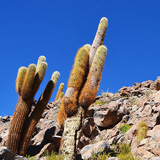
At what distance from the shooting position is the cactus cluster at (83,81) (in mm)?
9323

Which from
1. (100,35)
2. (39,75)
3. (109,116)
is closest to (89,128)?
(109,116)

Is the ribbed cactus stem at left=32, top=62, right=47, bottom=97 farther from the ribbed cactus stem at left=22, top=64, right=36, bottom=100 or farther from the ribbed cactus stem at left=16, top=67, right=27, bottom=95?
the ribbed cactus stem at left=16, top=67, right=27, bottom=95

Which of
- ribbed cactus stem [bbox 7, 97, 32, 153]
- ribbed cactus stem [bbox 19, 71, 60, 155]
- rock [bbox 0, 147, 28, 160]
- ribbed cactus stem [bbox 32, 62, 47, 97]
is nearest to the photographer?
rock [bbox 0, 147, 28, 160]

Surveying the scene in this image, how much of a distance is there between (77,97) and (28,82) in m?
3.63

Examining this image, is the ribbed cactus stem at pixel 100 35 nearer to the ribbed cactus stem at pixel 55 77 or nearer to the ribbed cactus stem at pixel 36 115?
the ribbed cactus stem at pixel 36 115

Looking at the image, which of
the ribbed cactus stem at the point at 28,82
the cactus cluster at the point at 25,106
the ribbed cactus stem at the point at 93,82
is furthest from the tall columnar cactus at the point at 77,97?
the ribbed cactus stem at the point at 28,82

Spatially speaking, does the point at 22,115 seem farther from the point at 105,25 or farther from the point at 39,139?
the point at 105,25

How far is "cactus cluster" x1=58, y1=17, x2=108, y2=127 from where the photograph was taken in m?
9.32

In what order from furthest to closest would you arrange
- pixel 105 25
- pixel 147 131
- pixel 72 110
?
pixel 105 25 < pixel 147 131 < pixel 72 110

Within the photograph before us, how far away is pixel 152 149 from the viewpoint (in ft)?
26.9

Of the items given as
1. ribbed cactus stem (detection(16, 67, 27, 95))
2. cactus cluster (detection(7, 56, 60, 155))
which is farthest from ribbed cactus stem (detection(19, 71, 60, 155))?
ribbed cactus stem (detection(16, 67, 27, 95))

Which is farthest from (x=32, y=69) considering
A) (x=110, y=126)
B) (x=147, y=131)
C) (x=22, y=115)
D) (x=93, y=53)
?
(x=147, y=131)

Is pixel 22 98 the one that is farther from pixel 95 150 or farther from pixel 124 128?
pixel 124 128

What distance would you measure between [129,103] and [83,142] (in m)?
4.55
